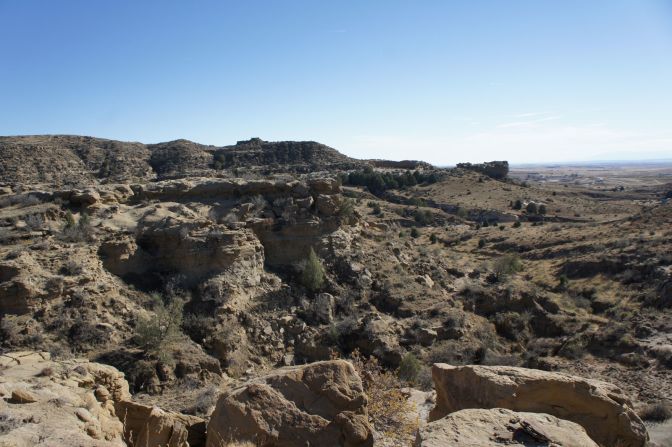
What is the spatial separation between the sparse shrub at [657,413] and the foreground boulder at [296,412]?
8.69 m

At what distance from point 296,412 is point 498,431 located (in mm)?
3092

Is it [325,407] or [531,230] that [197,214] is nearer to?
[325,407]

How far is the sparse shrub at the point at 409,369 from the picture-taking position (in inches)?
551

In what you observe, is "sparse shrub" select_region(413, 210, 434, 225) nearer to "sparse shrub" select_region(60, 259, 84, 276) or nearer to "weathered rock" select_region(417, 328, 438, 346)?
"weathered rock" select_region(417, 328, 438, 346)

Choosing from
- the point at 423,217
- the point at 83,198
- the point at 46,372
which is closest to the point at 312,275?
the point at 83,198

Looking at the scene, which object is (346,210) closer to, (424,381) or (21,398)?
(424,381)

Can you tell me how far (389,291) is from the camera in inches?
721

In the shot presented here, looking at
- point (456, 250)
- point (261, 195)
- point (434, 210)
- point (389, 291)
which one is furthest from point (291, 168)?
point (389, 291)

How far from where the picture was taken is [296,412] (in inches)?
291

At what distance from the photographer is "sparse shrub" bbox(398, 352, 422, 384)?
14002 millimetres

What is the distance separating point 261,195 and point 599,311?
16348 mm

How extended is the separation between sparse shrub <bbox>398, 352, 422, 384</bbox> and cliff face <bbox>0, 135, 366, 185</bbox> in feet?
84.3

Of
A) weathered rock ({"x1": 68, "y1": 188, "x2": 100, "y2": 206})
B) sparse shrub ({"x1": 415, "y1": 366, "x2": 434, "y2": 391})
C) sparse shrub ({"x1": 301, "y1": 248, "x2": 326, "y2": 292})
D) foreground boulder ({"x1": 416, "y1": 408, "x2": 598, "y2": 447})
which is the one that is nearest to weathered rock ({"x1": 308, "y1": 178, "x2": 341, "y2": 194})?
sparse shrub ({"x1": 301, "y1": 248, "x2": 326, "y2": 292})

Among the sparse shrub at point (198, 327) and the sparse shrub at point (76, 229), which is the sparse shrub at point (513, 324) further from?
the sparse shrub at point (76, 229)
